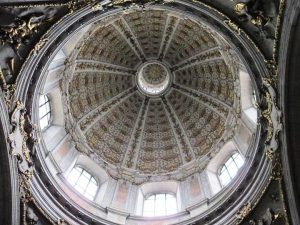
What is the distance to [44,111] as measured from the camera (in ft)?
77.3

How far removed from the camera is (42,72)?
59.6ft

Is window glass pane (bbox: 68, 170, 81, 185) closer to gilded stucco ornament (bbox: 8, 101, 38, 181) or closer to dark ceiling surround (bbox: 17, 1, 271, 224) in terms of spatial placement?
dark ceiling surround (bbox: 17, 1, 271, 224)

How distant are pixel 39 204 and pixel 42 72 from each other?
17.0 feet

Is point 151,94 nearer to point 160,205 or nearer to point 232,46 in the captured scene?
point 160,205

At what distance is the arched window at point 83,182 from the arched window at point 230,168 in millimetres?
6774

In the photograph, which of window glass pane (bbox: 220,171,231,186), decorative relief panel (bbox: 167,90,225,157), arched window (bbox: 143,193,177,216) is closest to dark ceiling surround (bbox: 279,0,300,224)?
window glass pane (bbox: 220,171,231,186)

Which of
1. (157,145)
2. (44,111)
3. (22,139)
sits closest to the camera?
(22,139)

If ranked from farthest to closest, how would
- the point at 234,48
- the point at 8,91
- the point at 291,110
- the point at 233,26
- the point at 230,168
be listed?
the point at 230,168
the point at 234,48
the point at 233,26
the point at 8,91
the point at 291,110

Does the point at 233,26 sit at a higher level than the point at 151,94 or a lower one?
lower

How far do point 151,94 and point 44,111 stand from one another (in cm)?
1114

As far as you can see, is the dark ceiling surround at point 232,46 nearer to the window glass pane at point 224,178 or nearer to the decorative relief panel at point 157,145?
the window glass pane at point 224,178

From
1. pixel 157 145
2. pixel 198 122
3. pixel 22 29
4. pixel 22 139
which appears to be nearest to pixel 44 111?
pixel 22 139

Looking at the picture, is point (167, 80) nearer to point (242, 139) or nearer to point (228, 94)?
point (228, 94)

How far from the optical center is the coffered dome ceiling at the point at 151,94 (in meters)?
26.3
